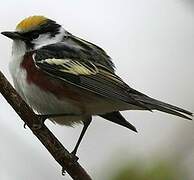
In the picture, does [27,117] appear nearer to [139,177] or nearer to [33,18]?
[139,177]

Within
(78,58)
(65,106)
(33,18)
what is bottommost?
(65,106)

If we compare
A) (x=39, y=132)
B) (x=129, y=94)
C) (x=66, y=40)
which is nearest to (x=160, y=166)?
(x=39, y=132)

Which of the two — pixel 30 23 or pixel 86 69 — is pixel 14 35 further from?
pixel 86 69

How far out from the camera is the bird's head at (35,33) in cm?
246

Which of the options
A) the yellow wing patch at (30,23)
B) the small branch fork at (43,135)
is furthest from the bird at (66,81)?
the small branch fork at (43,135)

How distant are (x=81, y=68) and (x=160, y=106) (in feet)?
1.79

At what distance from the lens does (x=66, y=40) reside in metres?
2.64

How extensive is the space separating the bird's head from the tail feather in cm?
63

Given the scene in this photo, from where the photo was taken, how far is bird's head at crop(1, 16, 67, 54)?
8.05 feet

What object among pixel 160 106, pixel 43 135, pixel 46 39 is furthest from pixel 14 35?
pixel 43 135

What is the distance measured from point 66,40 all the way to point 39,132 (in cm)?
116

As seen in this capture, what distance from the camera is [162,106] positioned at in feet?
6.72

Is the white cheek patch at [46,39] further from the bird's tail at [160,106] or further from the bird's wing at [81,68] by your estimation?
the bird's tail at [160,106]

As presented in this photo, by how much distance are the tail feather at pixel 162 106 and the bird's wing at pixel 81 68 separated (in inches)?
2.4
